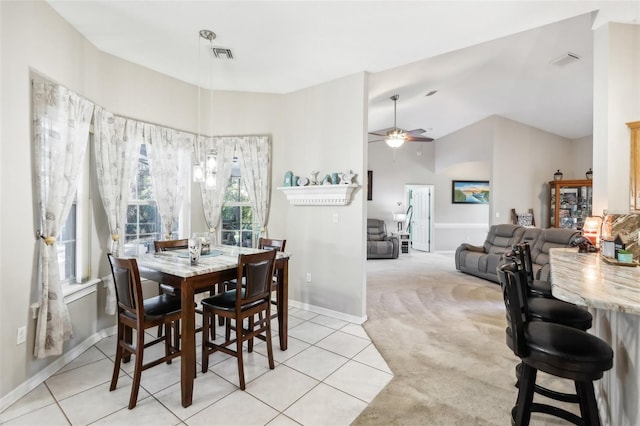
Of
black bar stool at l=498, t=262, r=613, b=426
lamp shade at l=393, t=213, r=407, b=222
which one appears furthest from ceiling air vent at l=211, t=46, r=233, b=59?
lamp shade at l=393, t=213, r=407, b=222

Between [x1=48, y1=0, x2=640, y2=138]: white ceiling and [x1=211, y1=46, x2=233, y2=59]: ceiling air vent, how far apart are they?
72 millimetres

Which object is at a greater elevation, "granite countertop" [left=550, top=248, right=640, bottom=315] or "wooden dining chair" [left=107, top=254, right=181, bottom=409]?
"granite countertop" [left=550, top=248, right=640, bottom=315]

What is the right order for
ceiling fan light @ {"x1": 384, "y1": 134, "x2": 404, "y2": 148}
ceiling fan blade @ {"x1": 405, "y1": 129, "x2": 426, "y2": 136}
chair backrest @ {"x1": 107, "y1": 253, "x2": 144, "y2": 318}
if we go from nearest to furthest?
chair backrest @ {"x1": 107, "y1": 253, "x2": 144, "y2": 318} → ceiling fan light @ {"x1": 384, "y1": 134, "x2": 404, "y2": 148} → ceiling fan blade @ {"x1": 405, "y1": 129, "x2": 426, "y2": 136}

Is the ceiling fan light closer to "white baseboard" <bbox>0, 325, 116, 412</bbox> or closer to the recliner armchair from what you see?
the recliner armchair

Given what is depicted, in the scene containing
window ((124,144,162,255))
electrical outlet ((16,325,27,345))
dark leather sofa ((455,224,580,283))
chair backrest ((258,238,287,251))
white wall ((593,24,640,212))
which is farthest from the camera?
dark leather sofa ((455,224,580,283))

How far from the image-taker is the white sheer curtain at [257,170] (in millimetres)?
4195

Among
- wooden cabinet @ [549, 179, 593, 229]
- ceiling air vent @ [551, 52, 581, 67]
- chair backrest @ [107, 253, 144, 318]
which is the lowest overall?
chair backrest @ [107, 253, 144, 318]

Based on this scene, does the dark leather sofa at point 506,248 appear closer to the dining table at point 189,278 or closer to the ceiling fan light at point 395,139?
the ceiling fan light at point 395,139

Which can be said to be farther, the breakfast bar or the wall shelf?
the wall shelf

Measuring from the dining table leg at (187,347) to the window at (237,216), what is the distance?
2275mm

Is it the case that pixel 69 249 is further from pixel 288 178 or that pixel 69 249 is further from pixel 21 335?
pixel 288 178

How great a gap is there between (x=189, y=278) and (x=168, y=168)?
2162 mm

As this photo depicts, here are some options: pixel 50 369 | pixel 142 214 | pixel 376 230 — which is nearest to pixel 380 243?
pixel 376 230

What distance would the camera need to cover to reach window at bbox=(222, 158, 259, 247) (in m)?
4.36
